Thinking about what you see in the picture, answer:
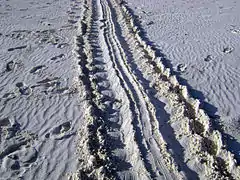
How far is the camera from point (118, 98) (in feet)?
27.7

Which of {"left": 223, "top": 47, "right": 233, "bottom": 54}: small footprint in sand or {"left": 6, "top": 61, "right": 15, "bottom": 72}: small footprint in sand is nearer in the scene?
{"left": 6, "top": 61, "right": 15, "bottom": 72}: small footprint in sand

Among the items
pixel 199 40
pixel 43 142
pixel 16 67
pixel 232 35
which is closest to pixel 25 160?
pixel 43 142

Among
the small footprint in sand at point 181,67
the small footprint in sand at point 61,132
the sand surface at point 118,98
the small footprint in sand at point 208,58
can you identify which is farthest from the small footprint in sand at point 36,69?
the small footprint in sand at point 208,58

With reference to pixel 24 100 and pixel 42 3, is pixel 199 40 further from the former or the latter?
pixel 42 3

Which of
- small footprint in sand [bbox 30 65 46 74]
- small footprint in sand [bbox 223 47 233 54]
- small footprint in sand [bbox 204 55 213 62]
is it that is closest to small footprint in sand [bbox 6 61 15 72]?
small footprint in sand [bbox 30 65 46 74]

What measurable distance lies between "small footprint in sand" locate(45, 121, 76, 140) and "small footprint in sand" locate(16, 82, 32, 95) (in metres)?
1.92

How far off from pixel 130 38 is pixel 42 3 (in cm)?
790

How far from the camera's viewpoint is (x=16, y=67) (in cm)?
1025

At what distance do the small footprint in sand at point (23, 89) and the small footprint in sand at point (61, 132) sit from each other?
6.30 feet

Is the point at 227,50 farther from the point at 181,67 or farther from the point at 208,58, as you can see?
the point at 181,67

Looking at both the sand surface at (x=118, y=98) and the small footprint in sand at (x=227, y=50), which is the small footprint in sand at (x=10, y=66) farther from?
the small footprint in sand at (x=227, y=50)

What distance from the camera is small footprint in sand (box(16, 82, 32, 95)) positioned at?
8.86 m

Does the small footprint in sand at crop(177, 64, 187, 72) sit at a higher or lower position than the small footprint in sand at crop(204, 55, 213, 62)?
lower

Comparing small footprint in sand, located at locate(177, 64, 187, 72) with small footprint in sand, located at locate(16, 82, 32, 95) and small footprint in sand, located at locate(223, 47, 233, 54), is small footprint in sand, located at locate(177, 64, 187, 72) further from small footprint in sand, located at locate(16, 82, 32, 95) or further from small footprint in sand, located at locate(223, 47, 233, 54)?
small footprint in sand, located at locate(16, 82, 32, 95)
